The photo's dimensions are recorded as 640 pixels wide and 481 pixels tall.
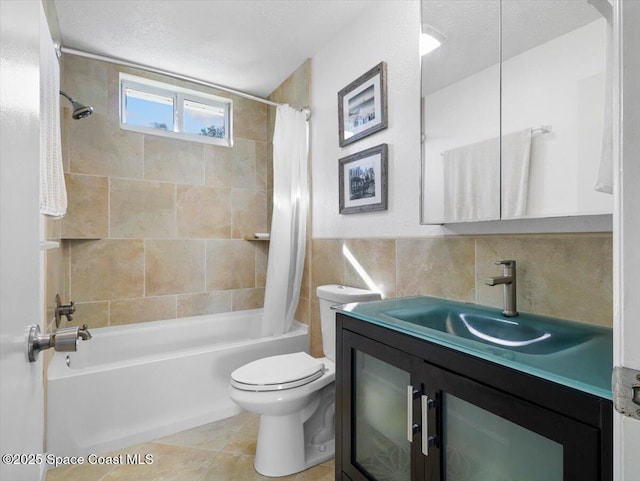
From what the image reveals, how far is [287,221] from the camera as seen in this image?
2584 mm

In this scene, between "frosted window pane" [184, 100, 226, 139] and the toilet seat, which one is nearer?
the toilet seat

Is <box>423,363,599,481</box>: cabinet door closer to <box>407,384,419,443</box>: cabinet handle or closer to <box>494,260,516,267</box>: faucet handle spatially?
<box>407,384,419,443</box>: cabinet handle

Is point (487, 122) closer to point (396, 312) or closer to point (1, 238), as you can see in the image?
point (396, 312)

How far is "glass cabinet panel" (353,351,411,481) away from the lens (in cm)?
115

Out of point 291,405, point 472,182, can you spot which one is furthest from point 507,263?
point 291,405

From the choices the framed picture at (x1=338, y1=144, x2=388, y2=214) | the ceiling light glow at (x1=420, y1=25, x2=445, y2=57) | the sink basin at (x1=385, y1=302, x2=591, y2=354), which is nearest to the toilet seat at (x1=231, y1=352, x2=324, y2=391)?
the sink basin at (x1=385, y1=302, x2=591, y2=354)

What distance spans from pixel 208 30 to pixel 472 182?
193 cm

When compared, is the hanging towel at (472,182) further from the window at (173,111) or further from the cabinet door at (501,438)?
the window at (173,111)

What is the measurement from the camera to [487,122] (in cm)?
135

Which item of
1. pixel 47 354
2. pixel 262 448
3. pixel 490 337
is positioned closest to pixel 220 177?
pixel 47 354

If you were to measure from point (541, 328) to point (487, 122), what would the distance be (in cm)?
79

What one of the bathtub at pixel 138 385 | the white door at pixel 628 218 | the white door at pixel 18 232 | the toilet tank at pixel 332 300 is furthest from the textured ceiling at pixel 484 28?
the bathtub at pixel 138 385

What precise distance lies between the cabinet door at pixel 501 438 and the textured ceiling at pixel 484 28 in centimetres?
116

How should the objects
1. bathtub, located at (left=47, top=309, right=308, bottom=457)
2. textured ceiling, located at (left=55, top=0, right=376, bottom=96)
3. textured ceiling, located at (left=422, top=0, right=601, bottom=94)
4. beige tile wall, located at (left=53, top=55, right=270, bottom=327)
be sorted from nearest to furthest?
textured ceiling, located at (left=422, top=0, right=601, bottom=94)
bathtub, located at (left=47, top=309, right=308, bottom=457)
textured ceiling, located at (left=55, top=0, right=376, bottom=96)
beige tile wall, located at (left=53, top=55, right=270, bottom=327)
